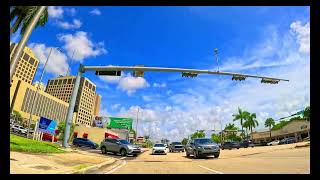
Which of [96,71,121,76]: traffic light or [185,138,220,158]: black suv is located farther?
[96,71,121,76]: traffic light

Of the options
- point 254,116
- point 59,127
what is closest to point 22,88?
point 59,127

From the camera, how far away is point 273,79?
25.9 m

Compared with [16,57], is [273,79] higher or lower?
higher

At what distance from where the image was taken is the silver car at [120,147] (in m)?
29.7

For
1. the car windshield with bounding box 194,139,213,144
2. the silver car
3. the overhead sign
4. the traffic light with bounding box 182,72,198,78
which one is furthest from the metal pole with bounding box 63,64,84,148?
A: the overhead sign

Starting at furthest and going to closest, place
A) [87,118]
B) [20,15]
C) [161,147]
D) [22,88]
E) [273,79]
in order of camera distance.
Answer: [87,118]
[22,88]
[161,147]
[273,79]
[20,15]

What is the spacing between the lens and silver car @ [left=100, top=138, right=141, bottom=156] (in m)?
29.7

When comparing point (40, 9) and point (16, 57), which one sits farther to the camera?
point (40, 9)

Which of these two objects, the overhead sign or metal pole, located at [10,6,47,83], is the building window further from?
metal pole, located at [10,6,47,83]

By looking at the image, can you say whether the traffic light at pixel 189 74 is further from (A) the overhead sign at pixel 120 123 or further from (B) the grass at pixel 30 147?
(A) the overhead sign at pixel 120 123

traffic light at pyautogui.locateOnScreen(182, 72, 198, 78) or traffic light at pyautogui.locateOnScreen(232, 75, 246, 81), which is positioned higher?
traffic light at pyautogui.locateOnScreen(232, 75, 246, 81)
